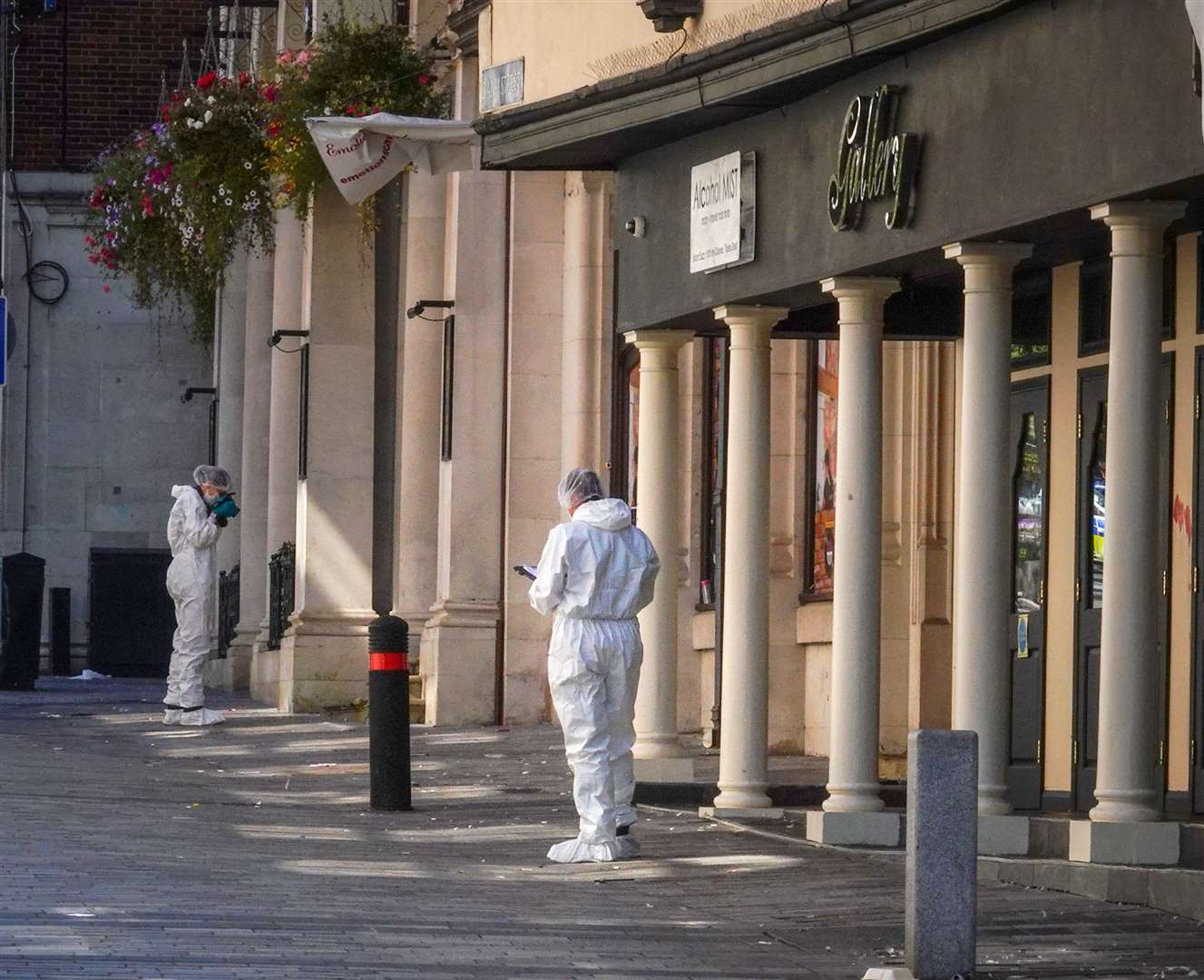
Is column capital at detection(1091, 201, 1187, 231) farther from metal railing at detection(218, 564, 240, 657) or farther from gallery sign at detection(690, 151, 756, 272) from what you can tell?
metal railing at detection(218, 564, 240, 657)

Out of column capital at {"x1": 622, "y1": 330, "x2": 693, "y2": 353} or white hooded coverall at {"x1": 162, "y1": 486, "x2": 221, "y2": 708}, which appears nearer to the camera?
column capital at {"x1": 622, "y1": 330, "x2": 693, "y2": 353}

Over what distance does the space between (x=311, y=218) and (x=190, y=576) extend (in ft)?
16.9

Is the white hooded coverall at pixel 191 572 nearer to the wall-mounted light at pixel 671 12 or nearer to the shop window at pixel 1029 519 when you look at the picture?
the wall-mounted light at pixel 671 12

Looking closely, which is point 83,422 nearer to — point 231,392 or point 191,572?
point 231,392

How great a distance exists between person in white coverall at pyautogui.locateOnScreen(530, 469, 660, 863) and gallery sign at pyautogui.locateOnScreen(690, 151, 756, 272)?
2179mm

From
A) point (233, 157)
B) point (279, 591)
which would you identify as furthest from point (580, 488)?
point (279, 591)

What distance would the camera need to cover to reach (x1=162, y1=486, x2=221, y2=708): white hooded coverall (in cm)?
2183

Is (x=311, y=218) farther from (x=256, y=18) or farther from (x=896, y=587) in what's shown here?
(x=896, y=587)

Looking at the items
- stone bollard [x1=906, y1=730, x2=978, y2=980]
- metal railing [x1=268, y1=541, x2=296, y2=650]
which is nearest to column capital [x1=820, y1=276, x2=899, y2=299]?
stone bollard [x1=906, y1=730, x2=978, y2=980]

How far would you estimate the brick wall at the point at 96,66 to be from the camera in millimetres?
39094

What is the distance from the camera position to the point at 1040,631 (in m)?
14.3

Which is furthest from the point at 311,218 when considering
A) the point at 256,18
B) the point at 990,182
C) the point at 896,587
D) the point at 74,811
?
the point at 990,182

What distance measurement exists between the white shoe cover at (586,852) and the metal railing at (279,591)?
50.5 ft

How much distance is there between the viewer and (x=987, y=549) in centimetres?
1197
